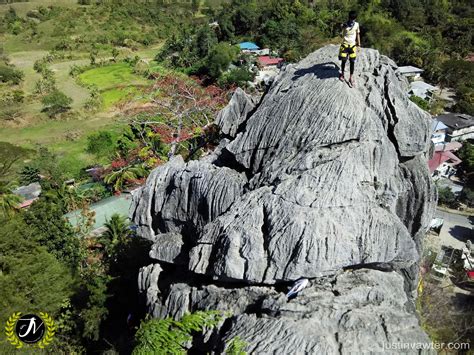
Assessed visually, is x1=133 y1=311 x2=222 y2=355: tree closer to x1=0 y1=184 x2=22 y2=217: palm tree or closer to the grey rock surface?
the grey rock surface

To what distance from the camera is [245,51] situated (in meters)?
53.4

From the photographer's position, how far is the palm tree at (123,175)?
2439 cm

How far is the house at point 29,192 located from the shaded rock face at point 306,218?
50.0ft

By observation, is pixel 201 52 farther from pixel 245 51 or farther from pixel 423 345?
pixel 423 345

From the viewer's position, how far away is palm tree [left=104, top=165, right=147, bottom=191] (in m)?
24.4

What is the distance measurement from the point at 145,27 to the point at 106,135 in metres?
45.0

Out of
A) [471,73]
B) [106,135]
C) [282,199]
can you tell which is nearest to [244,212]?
[282,199]

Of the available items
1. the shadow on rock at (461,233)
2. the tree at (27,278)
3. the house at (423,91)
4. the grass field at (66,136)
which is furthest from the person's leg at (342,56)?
the house at (423,91)

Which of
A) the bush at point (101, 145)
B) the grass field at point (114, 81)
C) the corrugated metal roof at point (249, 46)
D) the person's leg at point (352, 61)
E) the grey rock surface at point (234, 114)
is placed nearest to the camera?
the person's leg at point (352, 61)

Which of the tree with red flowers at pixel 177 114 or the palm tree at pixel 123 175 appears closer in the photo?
the palm tree at pixel 123 175

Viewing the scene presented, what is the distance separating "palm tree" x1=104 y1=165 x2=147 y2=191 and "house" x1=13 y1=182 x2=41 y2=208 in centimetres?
434

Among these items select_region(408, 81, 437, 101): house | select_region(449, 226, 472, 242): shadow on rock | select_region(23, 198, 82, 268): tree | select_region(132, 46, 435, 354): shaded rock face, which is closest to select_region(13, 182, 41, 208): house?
select_region(23, 198, 82, 268): tree

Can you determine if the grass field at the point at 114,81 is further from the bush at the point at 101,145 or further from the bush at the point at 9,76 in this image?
the bush at the point at 101,145

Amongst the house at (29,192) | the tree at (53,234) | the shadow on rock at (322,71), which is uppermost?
the shadow on rock at (322,71)
